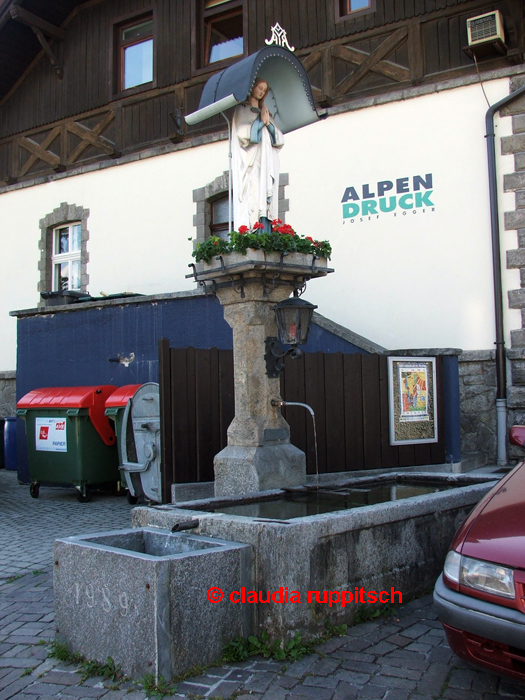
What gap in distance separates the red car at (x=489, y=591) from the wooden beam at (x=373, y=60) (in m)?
9.50

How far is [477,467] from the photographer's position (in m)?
9.88

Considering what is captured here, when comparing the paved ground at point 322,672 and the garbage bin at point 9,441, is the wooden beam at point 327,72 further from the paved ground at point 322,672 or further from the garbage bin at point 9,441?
the paved ground at point 322,672

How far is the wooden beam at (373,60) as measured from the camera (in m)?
11.6

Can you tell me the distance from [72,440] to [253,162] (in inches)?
200

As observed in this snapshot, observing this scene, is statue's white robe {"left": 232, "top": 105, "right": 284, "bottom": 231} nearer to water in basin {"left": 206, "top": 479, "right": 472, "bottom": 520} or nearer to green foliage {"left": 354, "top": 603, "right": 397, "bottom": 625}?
water in basin {"left": 206, "top": 479, "right": 472, "bottom": 520}

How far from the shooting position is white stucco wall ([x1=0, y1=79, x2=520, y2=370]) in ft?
34.9

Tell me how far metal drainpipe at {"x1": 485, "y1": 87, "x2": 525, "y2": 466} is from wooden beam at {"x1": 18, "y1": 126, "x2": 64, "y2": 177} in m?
9.24

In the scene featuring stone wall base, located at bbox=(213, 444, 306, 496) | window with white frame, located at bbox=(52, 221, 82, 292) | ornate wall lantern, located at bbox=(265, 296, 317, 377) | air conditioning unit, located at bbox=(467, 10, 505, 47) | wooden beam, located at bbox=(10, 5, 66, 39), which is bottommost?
stone wall base, located at bbox=(213, 444, 306, 496)

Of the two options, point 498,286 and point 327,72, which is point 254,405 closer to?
point 498,286

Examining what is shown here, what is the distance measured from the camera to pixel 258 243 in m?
5.93

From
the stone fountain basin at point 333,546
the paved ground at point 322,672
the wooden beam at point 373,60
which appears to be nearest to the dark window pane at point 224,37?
the wooden beam at point 373,60

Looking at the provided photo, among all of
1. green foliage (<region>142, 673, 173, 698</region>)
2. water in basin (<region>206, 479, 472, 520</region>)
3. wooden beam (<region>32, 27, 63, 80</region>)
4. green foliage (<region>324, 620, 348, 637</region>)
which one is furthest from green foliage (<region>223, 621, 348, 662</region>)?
wooden beam (<region>32, 27, 63, 80</region>)

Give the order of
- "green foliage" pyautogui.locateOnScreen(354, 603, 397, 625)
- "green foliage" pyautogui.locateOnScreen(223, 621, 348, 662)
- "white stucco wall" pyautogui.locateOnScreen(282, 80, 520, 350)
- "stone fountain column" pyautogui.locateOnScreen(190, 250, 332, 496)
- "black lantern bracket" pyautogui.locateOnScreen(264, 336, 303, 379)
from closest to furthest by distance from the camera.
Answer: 1. "green foliage" pyautogui.locateOnScreen(223, 621, 348, 662)
2. "green foliage" pyautogui.locateOnScreen(354, 603, 397, 625)
3. "stone fountain column" pyautogui.locateOnScreen(190, 250, 332, 496)
4. "black lantern bracket" pyautogui.locateOnScreen(264, 336, 303, 379)
5. "white stucco wall" pyautogui.locateOnScreen(282, 80, 520, 350)

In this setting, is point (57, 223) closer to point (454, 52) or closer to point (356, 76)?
point (356, 76)
